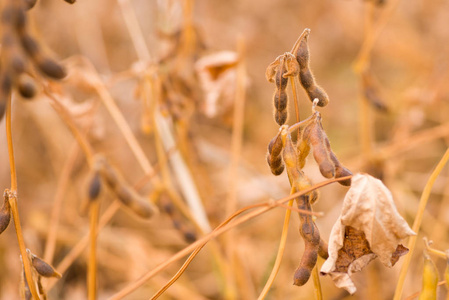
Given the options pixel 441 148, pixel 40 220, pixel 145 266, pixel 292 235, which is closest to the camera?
pixel 145 266

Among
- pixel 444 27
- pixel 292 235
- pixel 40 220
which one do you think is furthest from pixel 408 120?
pixel 40 220

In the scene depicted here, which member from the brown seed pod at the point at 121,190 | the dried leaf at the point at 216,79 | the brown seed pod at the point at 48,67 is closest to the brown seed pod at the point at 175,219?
the brown seed pod at the point at 121,190

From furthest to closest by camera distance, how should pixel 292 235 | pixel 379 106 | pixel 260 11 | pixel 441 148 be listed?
pixel 260 11
pixel 441 148
pixel 292 235
pixel 379 106

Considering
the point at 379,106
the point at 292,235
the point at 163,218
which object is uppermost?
the point at 379,106

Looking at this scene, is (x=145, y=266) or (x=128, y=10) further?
(x=128, y=10)

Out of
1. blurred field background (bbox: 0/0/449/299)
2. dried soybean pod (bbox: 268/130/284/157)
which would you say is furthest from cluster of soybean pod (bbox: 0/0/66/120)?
blurred field background (bbox: 0/0/449/299)

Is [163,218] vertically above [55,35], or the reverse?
[55,35]

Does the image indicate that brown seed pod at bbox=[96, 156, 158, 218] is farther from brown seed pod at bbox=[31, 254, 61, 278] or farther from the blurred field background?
the blurred field background

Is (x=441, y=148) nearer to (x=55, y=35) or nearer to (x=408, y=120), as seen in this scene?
(x=408, y=120)
